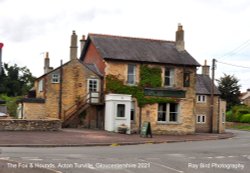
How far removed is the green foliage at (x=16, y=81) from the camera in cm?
9169

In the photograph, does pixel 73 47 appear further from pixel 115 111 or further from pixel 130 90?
pixel 115 111

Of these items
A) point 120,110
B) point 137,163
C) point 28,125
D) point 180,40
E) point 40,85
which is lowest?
point 137,163

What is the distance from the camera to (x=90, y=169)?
48.2 ft

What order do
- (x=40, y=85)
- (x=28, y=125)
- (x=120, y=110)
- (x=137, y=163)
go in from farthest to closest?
(x=40, y=85), (x=120, y=110), (x=28, y=125), (x=137, y=163)

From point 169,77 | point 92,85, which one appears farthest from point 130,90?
point 169,77

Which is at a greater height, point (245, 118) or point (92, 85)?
point (92, 85)

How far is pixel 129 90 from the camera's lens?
38000mm

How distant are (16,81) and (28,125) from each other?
205ft

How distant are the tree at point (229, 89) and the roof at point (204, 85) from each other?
3033 cm

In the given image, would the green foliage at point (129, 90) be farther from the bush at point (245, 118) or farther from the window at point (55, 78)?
the bush at point (245, 118)

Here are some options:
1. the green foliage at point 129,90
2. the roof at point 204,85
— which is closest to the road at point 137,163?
the green foliage at point 129,90

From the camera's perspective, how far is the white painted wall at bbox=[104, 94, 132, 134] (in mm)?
35969

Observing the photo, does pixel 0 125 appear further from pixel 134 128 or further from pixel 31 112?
pixel 134 128

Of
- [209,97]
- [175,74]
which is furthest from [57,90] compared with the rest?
[209,97]
